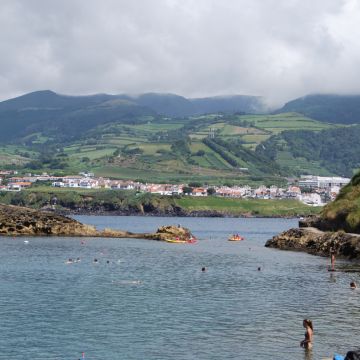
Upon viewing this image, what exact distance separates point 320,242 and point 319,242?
1.08ft

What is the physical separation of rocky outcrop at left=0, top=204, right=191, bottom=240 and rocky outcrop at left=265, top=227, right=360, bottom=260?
22.3 meters

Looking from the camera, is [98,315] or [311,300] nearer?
[98,315]

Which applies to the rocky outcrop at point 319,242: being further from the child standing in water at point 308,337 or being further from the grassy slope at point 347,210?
the child standing in water at point 308,337

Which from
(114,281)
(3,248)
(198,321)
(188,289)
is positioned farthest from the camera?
(3,248)

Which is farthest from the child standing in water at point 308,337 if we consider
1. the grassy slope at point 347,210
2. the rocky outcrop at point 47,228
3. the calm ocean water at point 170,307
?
the rocky outcrop at point 47,228

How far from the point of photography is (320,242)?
123 m

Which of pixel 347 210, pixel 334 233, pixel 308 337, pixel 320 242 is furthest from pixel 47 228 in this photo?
pixel 308 337

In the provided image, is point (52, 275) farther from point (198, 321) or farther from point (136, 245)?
point (136, 245)

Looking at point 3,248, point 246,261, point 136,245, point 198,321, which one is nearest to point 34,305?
point 198,321

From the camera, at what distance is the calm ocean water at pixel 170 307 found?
5047 cm

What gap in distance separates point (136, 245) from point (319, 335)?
83.5 meters

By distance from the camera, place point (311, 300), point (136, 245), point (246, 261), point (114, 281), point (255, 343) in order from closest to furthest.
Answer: point (255, 343)
point (311, 300)
point (114, 281)
point (246, 261)
point (136, 245)

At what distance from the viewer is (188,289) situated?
3039 inches

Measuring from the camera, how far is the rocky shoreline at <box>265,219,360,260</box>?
4395 inches
